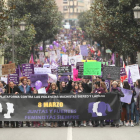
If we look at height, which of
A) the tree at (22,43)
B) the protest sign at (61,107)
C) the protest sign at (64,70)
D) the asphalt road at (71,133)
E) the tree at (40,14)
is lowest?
the asphalt road at (71,133)

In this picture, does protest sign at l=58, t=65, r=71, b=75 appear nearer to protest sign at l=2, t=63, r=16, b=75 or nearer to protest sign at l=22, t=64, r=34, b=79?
protest sign at l=22, t=64, r=34, b=79

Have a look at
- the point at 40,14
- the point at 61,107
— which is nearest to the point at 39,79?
the point at 61,107

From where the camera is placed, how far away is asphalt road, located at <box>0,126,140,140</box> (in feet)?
39.4

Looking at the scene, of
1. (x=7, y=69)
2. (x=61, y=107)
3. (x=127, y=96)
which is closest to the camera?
(x=61, y=107)

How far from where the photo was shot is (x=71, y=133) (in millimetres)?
12852

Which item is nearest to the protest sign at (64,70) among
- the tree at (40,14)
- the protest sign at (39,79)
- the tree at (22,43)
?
the protest sign at (39,79)

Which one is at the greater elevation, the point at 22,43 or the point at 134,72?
the point at 22,43

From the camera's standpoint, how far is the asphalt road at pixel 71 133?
1202 centimetres

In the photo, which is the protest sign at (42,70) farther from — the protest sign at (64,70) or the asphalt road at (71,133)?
the asphalt road at (71,133)

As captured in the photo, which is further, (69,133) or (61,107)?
(61,107)

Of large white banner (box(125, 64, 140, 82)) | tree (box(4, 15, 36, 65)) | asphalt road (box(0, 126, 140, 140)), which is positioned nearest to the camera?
asphalt road (box(0, 126, 140, 140))

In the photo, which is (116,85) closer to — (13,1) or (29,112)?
(29,112)

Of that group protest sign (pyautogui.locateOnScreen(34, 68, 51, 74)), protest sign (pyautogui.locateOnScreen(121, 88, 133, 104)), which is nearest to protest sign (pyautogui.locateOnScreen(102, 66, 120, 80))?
protest sign (pyautogui.locateOnScreen(121, 88, 133, 104))

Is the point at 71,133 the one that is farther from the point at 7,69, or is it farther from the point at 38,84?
the point at 7,69
